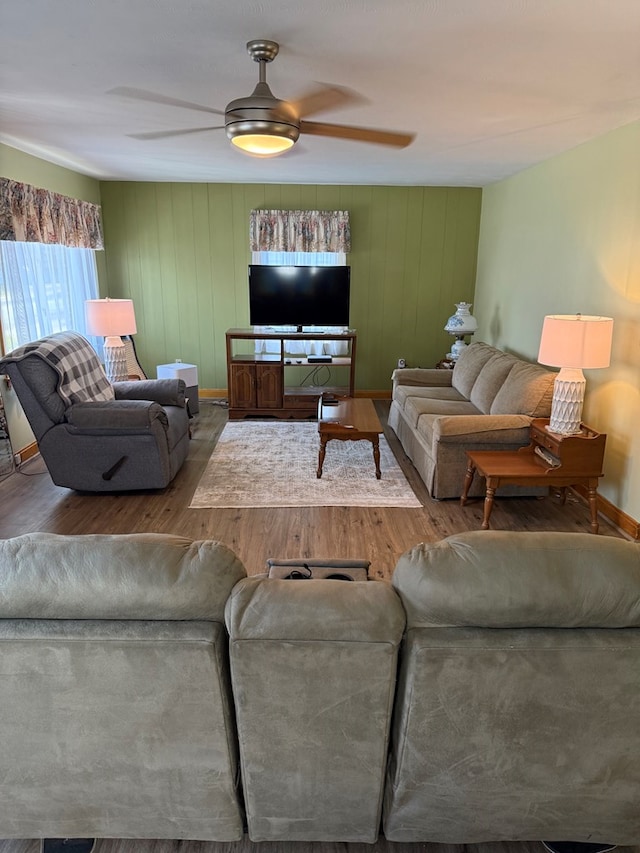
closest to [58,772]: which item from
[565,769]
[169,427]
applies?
[565,769]

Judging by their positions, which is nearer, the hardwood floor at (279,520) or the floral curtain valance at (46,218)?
the hardwood floor at (279,520)

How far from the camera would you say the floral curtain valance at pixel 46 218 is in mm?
4277

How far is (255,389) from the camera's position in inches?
237

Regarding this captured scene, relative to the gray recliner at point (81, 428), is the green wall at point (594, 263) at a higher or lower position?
higher

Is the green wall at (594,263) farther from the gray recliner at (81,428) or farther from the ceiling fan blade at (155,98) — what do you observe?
the gray recliner at (81,428)

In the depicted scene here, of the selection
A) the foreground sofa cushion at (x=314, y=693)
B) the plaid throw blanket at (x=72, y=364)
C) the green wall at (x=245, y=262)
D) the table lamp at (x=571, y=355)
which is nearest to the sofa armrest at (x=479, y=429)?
the table lamp at (x=571, y=355)

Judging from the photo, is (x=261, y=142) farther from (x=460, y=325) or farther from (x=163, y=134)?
(x=460, y=325)

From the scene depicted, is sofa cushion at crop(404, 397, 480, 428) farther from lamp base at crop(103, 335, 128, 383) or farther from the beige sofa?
lamp base at crop(103, 335, 128, 383)

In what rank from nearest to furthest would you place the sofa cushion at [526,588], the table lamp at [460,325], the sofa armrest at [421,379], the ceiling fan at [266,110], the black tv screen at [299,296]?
the sofa cushion at [526,588] < the ceiling fan at [266,110] < the sofa armrest at [421,379] < the table lamp at [460,325] < the black tv screen at [299,296]

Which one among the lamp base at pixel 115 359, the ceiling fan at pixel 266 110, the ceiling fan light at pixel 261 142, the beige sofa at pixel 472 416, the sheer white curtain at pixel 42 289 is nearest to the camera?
the ceiling fan at pixel 266 110

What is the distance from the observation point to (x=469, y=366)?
17.1 feet

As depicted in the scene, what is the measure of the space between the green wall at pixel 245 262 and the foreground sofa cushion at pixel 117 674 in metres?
5.59

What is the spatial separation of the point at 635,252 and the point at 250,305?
385 centimetres

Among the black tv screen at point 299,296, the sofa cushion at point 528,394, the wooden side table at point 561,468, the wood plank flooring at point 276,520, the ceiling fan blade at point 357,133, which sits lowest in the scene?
the wood plank flooring at point 276,520
